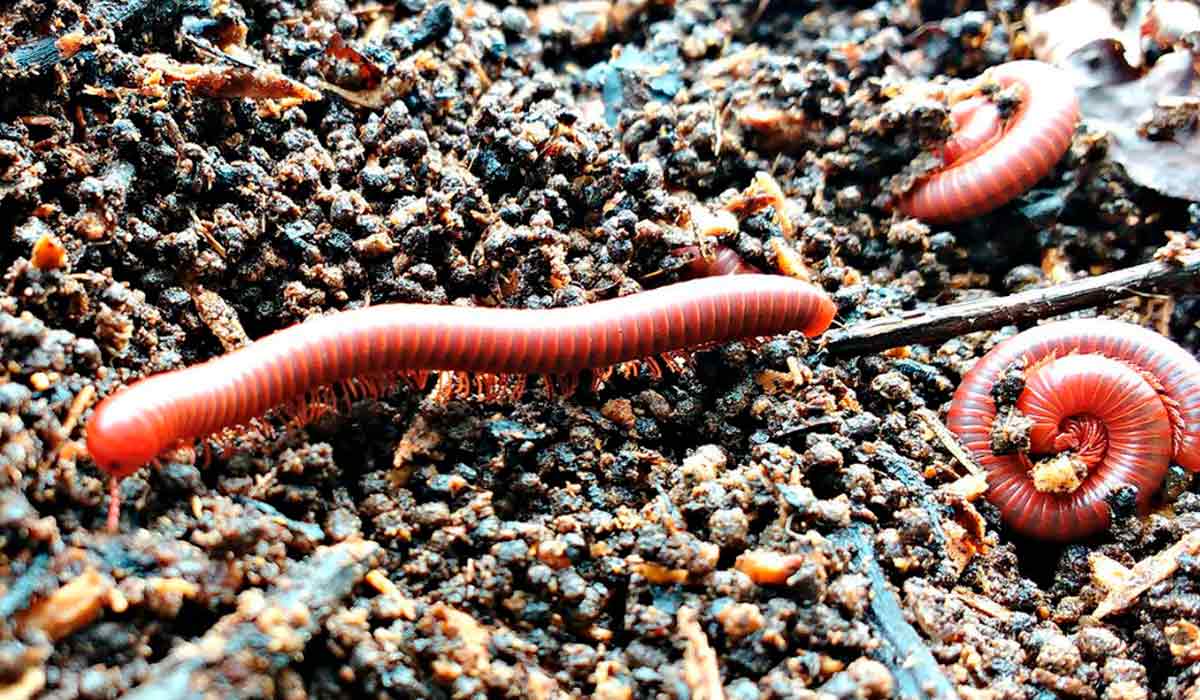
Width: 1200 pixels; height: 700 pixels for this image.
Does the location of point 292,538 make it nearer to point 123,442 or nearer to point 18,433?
point 123,442

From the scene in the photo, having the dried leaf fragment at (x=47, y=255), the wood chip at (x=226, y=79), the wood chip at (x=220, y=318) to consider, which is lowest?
the wood chip at (x=220, y=318)

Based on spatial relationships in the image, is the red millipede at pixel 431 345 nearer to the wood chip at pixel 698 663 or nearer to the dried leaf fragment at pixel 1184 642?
the wood chip at pixel 698 663

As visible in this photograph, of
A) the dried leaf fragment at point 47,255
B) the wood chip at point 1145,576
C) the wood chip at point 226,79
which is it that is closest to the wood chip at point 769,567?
the wood chip at point 1145,576

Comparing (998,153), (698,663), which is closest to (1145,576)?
(698,663)

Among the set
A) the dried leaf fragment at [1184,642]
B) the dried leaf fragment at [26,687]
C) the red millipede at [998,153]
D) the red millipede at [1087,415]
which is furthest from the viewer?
the red millipede at [998,153]

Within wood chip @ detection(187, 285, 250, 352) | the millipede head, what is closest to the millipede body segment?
the millipede head

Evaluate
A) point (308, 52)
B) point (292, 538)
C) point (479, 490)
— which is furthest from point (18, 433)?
point (308, 52)

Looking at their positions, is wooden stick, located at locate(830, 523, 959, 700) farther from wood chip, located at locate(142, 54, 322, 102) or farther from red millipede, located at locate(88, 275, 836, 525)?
wood chip, located at locate(142, 54, 322, 102)
